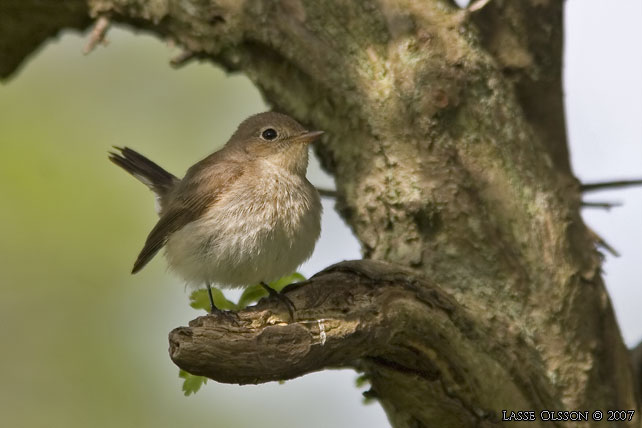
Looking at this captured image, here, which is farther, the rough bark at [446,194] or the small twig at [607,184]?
the small twig at [607,184]

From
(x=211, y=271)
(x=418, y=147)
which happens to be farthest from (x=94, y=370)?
(x=418, y=147)

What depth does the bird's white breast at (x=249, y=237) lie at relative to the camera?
4.05m

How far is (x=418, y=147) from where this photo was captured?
3.97 meters

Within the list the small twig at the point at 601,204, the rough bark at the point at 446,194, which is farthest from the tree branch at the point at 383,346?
the small twig at the point at 601,204

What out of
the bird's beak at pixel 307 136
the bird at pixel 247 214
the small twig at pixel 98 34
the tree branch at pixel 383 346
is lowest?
the tree branch at pixel 383 346

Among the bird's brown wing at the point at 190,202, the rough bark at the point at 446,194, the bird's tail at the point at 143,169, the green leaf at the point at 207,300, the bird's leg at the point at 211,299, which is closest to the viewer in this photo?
the rough bark at the point at 446,194

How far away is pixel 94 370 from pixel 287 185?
8.71ft

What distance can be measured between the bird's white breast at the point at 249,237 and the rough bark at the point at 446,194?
0.31 metres

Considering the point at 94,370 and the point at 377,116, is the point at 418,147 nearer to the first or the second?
the point at 377,116

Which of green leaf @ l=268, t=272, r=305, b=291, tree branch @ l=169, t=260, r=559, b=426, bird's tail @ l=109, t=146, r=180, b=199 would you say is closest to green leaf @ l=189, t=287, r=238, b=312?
green leaf @ l=268, t=272, r=305, b=291

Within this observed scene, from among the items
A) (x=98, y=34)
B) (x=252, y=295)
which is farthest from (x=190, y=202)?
(x=98, y=34)

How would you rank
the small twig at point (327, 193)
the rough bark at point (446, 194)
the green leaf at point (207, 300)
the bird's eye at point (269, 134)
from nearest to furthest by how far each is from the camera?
the rough bark at point (446, 194), the green leaf at point (207, 300), the small twig at point (327, 193), the bird's eye at point (269, 134)

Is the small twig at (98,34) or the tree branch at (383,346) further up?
the small twig at (98,34)

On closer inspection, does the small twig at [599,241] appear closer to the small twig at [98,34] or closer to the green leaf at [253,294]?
the green leaf at [253,294]
